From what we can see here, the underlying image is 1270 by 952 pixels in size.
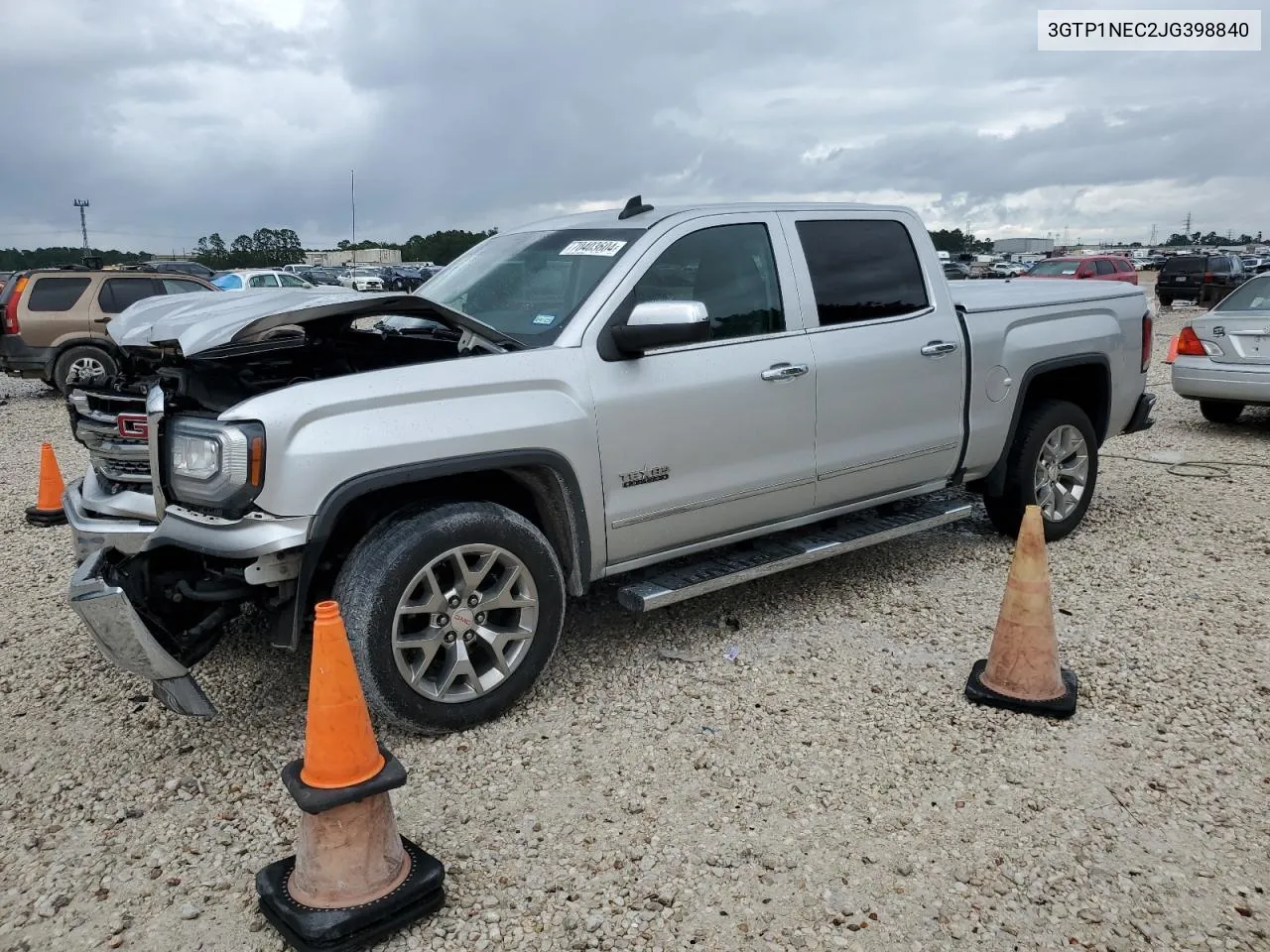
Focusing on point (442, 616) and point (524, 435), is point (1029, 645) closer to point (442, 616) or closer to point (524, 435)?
point (524, 435)

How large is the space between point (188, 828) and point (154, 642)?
61cm

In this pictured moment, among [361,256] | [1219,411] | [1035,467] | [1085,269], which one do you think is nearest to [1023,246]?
[361,256]

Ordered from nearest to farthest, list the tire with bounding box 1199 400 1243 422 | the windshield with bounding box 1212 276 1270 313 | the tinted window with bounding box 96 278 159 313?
the windshield with bounding box 1212 276 1270 313 < the tire with bounding box 1199 400 1243 422 < the tinted window with bounding box 96 278 159 313

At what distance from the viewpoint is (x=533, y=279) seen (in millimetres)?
4480

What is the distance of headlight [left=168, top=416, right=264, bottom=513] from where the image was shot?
3229 mm

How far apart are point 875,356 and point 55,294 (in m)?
12.3

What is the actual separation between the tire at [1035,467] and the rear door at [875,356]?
0.64 meters

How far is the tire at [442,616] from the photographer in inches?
134

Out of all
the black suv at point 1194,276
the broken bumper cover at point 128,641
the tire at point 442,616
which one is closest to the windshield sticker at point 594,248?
the tire at point 442,616

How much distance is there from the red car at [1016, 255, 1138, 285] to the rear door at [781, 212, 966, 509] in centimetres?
2004

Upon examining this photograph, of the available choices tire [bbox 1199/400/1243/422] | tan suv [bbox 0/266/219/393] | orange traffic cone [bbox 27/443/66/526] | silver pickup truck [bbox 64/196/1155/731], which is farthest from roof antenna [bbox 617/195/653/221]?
tan suv [bbox 0/266/219/393]

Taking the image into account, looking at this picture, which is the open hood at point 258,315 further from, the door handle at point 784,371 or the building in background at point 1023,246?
the building in background at point 1023,246

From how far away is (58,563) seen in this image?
608 cm

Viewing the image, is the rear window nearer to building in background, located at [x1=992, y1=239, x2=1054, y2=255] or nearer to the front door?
the front door
